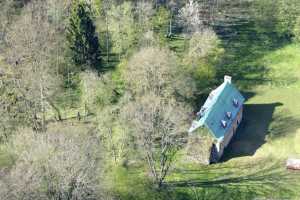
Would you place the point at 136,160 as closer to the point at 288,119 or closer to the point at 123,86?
the point at 123,86

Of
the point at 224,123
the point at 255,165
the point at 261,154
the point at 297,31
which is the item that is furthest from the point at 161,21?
the point at 255,165

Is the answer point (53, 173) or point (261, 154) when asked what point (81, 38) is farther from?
point (53, 173)

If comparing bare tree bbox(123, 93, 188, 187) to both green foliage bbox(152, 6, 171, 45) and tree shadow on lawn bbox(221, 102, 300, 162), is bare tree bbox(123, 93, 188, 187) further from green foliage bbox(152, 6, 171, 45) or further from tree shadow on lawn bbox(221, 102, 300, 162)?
green foliage bbox(152, 6, 171, 45)

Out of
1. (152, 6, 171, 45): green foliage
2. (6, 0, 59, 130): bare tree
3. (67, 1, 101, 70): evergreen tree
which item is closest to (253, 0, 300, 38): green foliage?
(152, 6, 171, 45): green foliage

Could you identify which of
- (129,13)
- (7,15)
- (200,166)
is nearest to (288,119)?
(200,166)

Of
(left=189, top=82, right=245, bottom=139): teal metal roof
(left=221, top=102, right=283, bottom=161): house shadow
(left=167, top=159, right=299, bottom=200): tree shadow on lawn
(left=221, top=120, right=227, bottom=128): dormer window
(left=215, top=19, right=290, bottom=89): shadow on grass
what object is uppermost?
(left=215, top=19, right=290, bottom=89): shadow on grass

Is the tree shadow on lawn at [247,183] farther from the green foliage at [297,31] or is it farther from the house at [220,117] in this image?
the green foliage at [297,31]

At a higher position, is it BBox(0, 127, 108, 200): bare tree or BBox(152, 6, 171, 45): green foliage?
BBox(152, 6, 171, 45): green foliage
